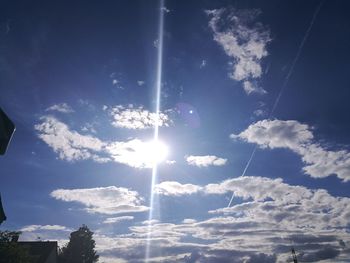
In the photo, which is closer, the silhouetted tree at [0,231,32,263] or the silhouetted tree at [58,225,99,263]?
the silhouetted tree at [0,231,32,263]

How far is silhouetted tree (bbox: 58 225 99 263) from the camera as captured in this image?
56781mm

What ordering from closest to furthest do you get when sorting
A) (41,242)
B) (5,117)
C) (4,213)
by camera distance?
(5,117) → (4,213) → (41,242)

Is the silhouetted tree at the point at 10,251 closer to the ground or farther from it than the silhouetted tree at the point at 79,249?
closer to the ground

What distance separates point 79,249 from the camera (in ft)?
190

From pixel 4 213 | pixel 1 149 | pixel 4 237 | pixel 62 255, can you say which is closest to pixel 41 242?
pixel 62 255

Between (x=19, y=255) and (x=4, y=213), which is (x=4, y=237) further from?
(x=4, y=213)

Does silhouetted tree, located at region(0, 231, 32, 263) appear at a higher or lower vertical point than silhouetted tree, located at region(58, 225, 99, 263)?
lower

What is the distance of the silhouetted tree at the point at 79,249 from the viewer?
186ft

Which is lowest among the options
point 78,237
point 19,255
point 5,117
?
point 19,255

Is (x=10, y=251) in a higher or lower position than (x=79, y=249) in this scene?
lower

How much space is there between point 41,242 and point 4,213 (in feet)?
95.6

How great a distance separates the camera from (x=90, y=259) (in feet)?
192

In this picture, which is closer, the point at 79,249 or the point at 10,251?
the point at 10,251

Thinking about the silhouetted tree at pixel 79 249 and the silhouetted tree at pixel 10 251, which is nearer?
the silhouetted tree at pixel 10 251
